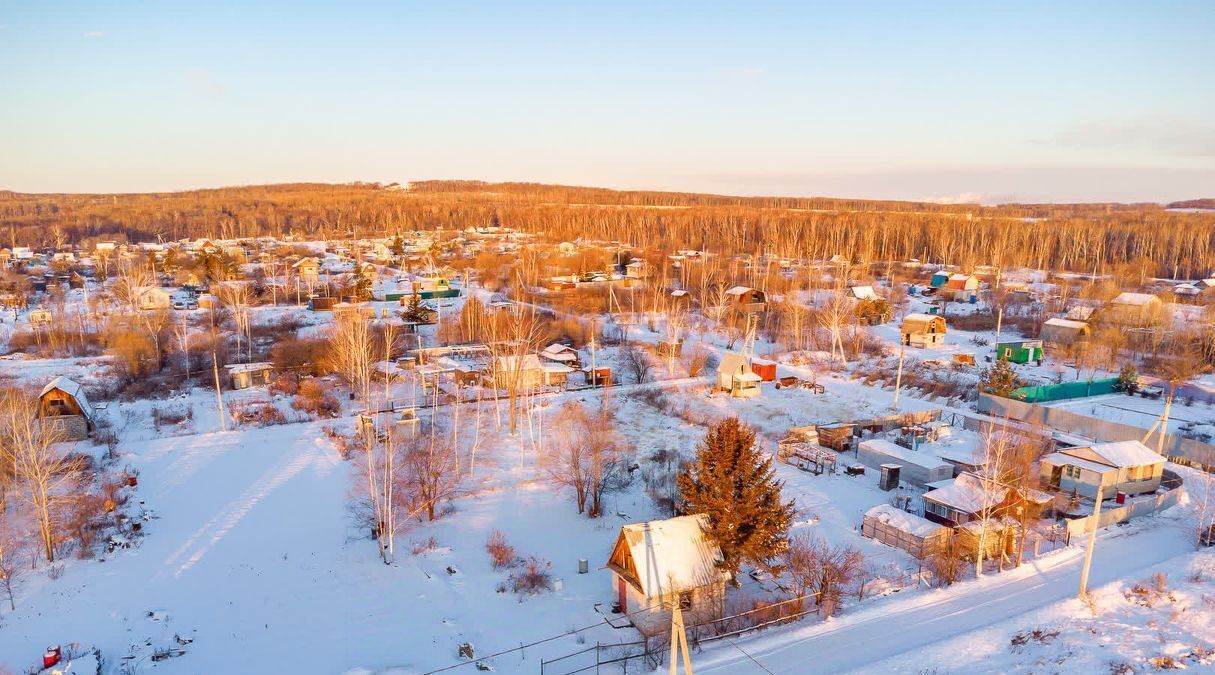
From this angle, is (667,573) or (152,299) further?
(152,299)

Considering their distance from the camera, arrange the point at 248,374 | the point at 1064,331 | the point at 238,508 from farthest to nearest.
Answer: the point at 1064,331 → the point at 248,374 → the point at 238,508

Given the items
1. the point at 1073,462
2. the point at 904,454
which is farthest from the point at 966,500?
the point at 1073,462

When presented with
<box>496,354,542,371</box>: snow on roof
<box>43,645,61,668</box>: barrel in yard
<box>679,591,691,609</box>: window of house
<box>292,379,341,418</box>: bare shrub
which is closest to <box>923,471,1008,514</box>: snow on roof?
<box>679,591,691,609</box>: window of house

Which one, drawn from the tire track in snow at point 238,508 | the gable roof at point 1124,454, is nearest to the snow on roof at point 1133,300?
the gable roof at point 1124,454

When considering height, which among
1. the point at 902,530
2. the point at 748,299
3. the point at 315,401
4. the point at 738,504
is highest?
the point at 738,504

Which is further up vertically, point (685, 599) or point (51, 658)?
point (685, 599)

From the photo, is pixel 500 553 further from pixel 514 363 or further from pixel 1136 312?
pixel 1136 312

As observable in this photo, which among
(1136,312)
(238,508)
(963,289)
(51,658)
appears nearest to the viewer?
(51,658)
